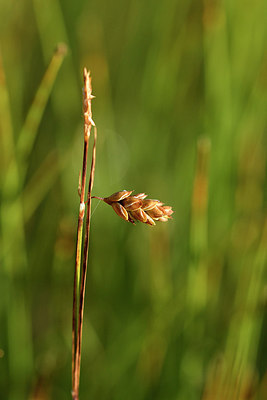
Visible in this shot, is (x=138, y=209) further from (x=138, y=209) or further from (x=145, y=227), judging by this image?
(x=145, y=227)

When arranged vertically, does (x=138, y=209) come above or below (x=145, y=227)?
above

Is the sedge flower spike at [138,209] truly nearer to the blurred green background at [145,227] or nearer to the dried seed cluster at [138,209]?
the dried seed cluster at [138,209]

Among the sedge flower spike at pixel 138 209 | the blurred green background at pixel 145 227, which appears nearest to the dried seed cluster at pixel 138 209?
the sedge flower spike at pixel 138 209

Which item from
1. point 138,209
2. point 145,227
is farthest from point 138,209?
point 145,227

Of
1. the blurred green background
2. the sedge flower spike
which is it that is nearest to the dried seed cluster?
the sedge flower spike

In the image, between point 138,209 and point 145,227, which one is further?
point 145,227
